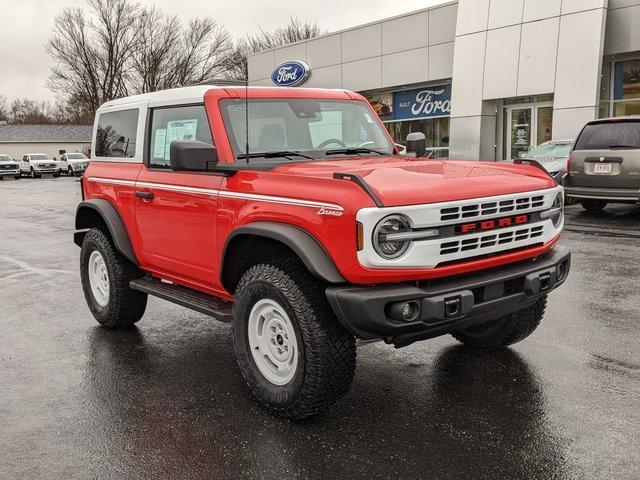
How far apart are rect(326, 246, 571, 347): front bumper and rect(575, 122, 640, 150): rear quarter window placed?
863 centimetres

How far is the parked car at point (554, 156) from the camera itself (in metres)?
13.3

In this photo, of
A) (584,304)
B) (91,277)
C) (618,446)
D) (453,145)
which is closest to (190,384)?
(91,277)

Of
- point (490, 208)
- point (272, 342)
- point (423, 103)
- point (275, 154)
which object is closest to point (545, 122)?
point (423, 103)

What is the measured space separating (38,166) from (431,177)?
1778 inches

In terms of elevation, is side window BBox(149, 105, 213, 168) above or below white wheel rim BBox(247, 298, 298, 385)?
above

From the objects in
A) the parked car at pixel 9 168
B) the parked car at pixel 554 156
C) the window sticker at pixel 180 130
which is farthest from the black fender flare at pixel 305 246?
the parked car at pixel 9 168

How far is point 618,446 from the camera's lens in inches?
133

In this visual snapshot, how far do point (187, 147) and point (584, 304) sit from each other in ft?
14.0

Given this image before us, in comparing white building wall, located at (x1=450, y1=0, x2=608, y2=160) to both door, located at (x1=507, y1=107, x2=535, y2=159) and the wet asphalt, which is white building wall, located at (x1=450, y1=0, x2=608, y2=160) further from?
the wet asphalt

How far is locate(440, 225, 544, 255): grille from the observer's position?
352 cm

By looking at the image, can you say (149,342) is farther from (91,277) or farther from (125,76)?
(125,76)

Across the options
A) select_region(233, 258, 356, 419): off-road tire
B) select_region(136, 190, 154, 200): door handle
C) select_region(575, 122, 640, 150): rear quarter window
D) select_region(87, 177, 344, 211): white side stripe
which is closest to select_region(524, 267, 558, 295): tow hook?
select_region(233, 258, 356, 419): off-road tire

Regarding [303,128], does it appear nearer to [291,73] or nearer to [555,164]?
[555,164]

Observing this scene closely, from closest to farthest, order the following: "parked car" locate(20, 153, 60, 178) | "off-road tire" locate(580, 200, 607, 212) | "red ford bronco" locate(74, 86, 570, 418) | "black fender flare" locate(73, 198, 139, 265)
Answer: "red ford bronco" locate(74, 86, 570, 418)
"black fender flare" locate(73, 198, 139, 265)
"off-road tire" locate(580, 200, 607, 212)
"parked car" locate(20, 153, 60, 178)
